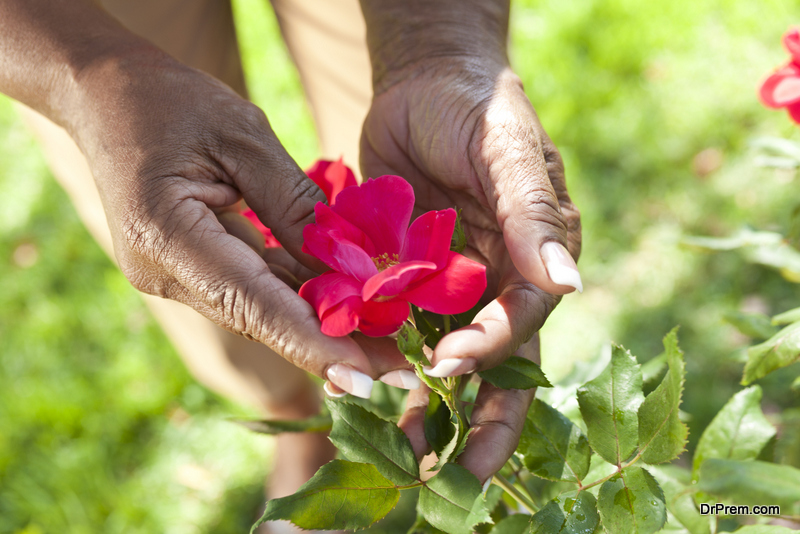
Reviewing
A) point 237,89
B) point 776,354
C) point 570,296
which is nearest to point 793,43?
point 776,354

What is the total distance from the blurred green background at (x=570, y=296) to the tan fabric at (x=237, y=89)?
39cm

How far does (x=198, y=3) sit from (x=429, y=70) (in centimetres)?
84

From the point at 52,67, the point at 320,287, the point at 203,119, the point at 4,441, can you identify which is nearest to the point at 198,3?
the point at 52,67

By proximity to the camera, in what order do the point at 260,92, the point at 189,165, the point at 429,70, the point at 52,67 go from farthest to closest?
the point at 260,92, the point at 429,70, the point at 52,67, the point at 189,165

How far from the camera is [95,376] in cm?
258

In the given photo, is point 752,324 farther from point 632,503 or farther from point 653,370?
point 632,503

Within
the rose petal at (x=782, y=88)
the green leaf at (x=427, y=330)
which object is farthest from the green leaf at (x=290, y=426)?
the rose petal at (x=782, y=88)

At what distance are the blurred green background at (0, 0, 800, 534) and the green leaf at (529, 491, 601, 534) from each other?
4.86 ft

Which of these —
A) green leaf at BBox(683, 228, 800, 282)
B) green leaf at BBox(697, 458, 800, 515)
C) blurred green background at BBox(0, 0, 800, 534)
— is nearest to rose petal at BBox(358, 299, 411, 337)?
green leaf at BBox(697, 458, 800, 515)

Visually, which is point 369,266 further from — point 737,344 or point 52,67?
point 737,344

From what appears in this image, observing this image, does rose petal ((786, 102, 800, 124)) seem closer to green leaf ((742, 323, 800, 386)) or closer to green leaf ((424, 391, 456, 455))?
green leaf ((742, 323, 800, 386))

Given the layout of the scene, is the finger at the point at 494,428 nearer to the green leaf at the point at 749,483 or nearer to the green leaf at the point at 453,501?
the green leaf at the point at 453,501

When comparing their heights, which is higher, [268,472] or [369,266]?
[369,266]

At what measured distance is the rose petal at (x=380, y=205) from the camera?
0.98 meters
